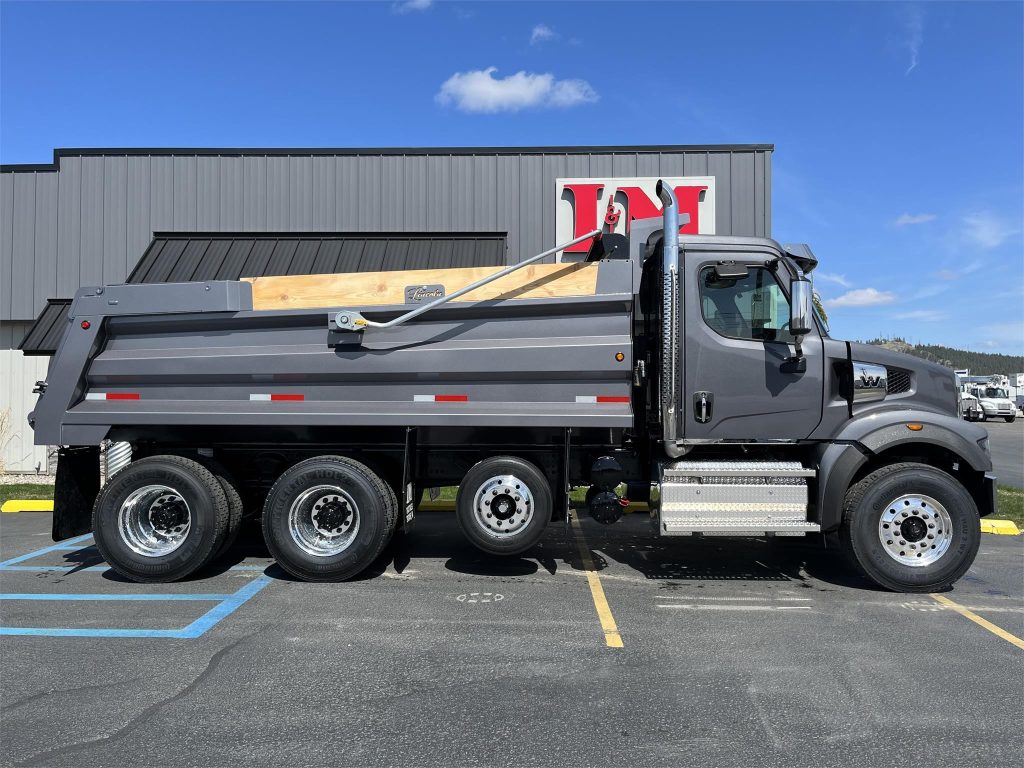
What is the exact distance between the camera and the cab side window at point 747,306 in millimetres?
5672

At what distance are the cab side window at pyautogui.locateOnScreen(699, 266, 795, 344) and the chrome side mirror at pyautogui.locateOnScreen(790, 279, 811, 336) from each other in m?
0.35

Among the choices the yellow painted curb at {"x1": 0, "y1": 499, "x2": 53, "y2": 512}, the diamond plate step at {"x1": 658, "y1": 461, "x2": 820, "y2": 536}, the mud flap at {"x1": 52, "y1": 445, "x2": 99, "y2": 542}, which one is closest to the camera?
the diamond plate step at {"x1": 658, "y1": 461, "x2": 820, "y2": 536}

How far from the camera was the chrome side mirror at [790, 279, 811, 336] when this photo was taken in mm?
5273

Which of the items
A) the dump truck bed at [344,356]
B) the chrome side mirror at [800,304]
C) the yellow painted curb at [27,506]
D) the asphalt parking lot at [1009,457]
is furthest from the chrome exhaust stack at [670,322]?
the asphalt parking lot at [1009,457]

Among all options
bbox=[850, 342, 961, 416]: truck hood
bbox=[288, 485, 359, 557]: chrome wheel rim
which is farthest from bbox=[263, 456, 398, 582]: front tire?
bbox=[850, 342, 961, 416]: truck hood

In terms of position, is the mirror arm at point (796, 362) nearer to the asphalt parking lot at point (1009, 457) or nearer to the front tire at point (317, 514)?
the front tire at point (317, 514)

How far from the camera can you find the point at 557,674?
156 inches

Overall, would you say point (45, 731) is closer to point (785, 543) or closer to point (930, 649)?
point (930, 649)

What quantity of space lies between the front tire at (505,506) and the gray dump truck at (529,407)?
0.02 m

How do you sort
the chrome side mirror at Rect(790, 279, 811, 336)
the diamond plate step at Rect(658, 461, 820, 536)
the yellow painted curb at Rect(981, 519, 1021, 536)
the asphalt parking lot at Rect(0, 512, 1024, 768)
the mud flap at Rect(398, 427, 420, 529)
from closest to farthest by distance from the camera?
the asphalt parking lot at Rect(0, 512, 1024, 768)
the chrome side mirror at Rect(790, 279, 811, 336)
the diamond plate step at Rect(658, 461, 820, 536)
the mud flap at Rect(398, 427, 420, 529)
the yellow painted curb at Rect(981, 519, 1021, 536)

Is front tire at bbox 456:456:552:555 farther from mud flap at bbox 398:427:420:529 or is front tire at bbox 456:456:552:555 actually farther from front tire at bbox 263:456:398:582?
front tire at bbox 263:456:398:582

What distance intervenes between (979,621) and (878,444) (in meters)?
1.42

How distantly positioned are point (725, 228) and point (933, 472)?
748cm

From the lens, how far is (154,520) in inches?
239
